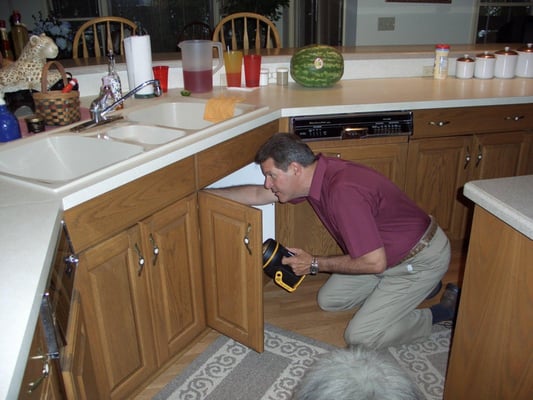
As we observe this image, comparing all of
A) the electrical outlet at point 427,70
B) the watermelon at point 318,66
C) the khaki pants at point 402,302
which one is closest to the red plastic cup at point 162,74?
the watermelon at point 318,66

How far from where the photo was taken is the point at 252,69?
8.28ft

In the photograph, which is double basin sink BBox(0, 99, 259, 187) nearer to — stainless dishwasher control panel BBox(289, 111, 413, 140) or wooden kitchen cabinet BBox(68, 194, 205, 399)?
wooden kitchen cabinet BBox(68, 194, 205, 399)

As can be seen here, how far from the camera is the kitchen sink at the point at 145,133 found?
1.72 metres

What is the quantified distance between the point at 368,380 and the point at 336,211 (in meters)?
0.79

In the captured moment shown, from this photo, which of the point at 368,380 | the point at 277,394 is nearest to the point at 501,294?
the point at 368,380

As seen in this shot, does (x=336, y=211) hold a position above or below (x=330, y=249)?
above

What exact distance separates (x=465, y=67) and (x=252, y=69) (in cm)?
125

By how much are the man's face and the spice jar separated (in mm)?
1532

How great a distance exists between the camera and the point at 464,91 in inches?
97.8

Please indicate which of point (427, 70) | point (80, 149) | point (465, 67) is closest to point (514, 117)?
point (465, 67)

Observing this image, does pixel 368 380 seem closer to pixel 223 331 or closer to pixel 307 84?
pixel 223 331

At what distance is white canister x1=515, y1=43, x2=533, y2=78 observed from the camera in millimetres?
2814

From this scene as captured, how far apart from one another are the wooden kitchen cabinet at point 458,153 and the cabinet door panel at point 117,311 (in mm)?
1433

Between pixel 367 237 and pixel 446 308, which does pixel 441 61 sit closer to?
pixel 446 308
